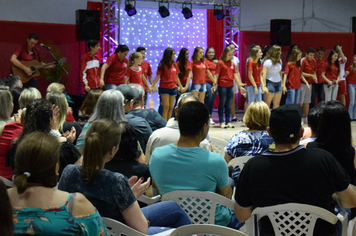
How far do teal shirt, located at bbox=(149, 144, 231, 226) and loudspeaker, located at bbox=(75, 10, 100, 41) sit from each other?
6.71m

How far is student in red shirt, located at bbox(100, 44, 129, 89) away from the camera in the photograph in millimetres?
8445

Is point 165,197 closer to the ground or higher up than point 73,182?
closer to the ground

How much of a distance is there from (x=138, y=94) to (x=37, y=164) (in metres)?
2.54

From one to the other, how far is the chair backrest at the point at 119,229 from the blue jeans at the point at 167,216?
355mm

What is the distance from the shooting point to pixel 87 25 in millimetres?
8977

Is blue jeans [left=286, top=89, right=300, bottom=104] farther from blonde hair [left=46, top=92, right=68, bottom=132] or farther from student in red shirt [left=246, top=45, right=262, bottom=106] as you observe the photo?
blonde hair [left=46, top=92, right=68, bottom=132]

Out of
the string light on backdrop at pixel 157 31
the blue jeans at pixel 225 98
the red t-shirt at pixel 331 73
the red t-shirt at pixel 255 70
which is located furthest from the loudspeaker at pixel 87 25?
the red t-shirt at pixel 331 73

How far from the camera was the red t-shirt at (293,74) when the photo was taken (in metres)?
9.66

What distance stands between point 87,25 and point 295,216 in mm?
7426

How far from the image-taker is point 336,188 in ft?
7.90

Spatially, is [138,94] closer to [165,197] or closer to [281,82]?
[165,197]

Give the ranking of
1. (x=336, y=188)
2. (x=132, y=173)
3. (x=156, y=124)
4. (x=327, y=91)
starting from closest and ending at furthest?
(x=336, y=188) < (x=132, y=173) < (x=156, y=124) < (x=327, y=91)

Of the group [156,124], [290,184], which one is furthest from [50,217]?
[156,124]

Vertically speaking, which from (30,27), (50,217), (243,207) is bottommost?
(243,207)
